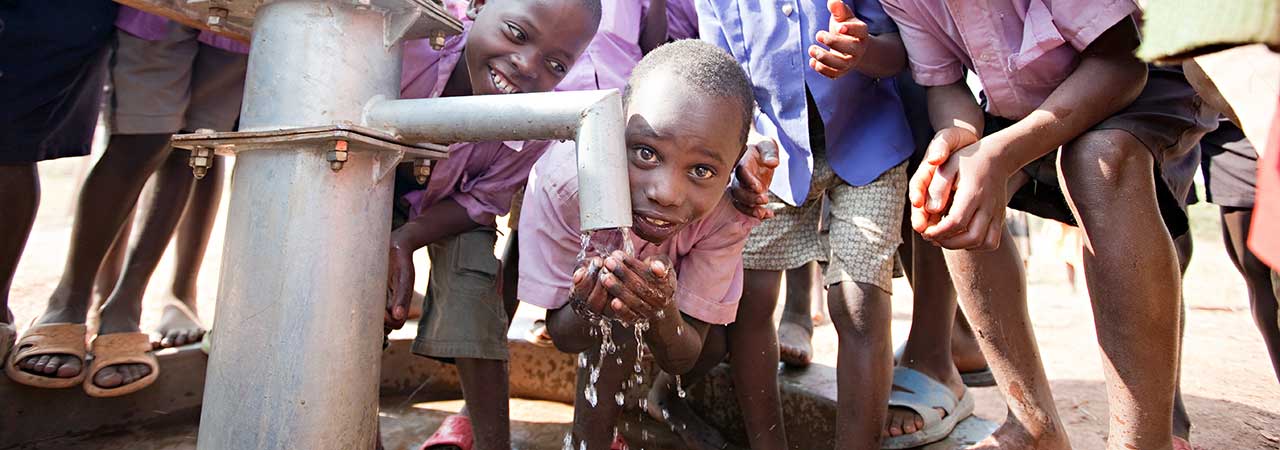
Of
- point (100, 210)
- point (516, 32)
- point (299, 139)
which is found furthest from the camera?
point (100, 210)

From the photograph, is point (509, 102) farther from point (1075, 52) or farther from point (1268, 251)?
point (1075, 52)

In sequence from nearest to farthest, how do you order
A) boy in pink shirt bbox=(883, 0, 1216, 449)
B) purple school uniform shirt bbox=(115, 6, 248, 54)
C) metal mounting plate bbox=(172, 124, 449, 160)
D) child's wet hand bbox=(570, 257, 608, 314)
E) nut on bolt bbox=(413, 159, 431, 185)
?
Result: metal mounting plate bbox=(172, 124, 449, 160) < nut on bolt bbox=(413, 159, 431, 185) < child's wet hand bbox=(570, 257, 608, 314) < boy in pink shirt bbox=(883, 0, 1216, 449) < purple school uniform shirt bbox=(115, 6, 248, 54)

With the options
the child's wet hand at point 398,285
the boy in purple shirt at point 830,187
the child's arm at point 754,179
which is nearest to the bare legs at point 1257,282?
the boy in purple shirt at point 830,187

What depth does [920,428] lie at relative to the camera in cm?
229

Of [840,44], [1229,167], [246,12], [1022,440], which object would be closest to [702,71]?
[840,44]

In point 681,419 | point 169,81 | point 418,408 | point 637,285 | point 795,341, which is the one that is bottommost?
point 418,408

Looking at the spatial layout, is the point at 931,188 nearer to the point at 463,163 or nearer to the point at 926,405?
the point at 926,405

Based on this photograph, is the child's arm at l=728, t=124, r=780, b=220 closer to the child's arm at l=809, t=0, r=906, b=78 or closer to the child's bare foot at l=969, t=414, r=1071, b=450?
the child's arm at l=809, t=0, r=906, b=78

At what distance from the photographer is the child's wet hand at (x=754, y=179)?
1.96 m

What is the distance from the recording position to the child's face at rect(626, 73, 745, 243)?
5.62 ft

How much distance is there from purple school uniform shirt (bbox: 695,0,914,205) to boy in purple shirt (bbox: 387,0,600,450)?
484 millimetres

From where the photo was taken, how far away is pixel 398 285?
2.16 m

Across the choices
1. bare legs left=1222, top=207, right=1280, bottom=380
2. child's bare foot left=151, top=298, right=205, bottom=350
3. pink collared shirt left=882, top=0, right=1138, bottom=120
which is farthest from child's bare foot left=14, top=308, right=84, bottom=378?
bare legs left=1222, top=207, right=1280, bottom=380

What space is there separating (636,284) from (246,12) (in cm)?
77
